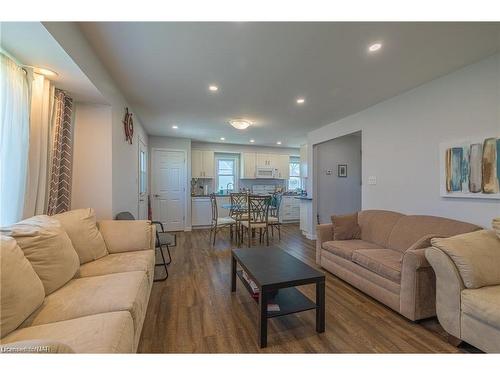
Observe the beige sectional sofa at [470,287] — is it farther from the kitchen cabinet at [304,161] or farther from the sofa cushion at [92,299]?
the kitchen cabinet at [304,161]

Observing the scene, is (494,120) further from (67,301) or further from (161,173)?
(161,173)

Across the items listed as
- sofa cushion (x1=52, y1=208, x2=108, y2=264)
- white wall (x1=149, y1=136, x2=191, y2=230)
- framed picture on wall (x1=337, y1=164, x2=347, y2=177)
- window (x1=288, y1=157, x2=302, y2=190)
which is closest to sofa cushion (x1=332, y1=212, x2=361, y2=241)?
framed picture on wall (x1=337, y1=164, x2=347, y2=177)

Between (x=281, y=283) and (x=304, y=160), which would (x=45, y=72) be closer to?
(x=281, y=283)

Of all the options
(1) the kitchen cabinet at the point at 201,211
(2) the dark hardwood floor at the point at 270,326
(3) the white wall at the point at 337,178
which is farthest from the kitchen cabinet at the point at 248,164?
(2) the dark hardwood floor at the point at 270,326

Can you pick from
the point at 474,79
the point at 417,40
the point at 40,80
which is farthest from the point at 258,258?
the point at 474,79

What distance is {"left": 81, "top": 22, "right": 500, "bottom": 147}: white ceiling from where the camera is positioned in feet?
5.55

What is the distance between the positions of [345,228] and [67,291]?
295 cm

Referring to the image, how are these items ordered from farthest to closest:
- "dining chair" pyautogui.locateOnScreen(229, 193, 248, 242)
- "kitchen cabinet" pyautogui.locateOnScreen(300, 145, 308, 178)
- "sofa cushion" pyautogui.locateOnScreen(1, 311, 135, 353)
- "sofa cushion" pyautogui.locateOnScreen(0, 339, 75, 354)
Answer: "kitchen cabinet" pyautogui.locateOnScreen(300, 145, 308, 178) → "dining chair" pyautogui.locateOnScreen(229, 193, 248, 242) → "sofa cushion" pyautogui.locateOnScreen(1, 311, 135, 353) → "sofa cushion" pyautogui.locateOnScreen(0, 339, 75, 354)

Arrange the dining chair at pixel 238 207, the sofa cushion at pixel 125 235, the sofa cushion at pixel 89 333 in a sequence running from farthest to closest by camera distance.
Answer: the dining chair at pixel 238 207 < the sofa cushion at pixel 125 235 < the sofa cushion at pixel 89 333

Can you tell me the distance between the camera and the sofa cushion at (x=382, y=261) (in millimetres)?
2002

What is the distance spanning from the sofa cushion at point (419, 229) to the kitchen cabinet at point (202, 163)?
188 inches

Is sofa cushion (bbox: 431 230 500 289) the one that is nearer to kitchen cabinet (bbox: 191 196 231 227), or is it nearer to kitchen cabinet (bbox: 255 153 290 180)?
kitchen cabinet (bbox: 191 196 231 227)

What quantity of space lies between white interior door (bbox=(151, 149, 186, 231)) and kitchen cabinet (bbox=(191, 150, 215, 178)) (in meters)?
0.46
